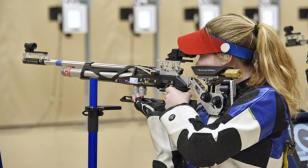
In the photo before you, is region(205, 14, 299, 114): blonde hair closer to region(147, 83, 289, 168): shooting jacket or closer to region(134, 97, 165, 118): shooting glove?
region(147, 83, 289, 168): shooting jacket

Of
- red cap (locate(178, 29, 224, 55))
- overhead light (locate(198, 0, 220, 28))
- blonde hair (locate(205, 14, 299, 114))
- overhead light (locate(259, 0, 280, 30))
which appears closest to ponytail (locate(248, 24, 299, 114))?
blonde hair (locate(205, 14, 299, 114))

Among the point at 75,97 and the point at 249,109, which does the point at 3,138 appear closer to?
the point at 75,97

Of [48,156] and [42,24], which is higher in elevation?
[42,24]

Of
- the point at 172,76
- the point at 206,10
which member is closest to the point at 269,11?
the point at 206,10

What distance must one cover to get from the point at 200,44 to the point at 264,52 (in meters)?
0.19

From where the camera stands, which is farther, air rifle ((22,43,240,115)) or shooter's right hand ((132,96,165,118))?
shooter's right hand ((132,96,165,118))

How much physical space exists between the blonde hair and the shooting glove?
29 centimetres

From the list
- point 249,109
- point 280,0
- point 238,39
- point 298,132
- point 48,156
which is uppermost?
point 280,0

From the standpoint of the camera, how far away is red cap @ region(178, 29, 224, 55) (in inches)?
66.5

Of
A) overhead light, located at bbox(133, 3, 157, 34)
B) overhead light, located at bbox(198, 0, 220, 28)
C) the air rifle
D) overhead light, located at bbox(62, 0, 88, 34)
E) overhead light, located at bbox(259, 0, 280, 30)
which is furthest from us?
overhead light, located at bbox(259, 0, 280, 30)

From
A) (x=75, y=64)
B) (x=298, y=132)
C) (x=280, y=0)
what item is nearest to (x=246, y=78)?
(x=75, y=64)

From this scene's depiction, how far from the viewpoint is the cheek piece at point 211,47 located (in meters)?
1.67

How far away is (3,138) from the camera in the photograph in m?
3.10

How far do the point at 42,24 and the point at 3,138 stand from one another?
673mm
